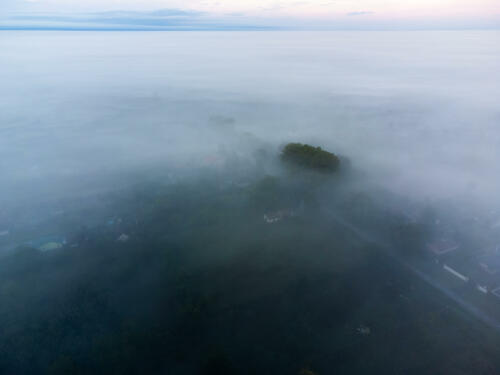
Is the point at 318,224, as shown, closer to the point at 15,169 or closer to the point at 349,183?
the point at 349,183

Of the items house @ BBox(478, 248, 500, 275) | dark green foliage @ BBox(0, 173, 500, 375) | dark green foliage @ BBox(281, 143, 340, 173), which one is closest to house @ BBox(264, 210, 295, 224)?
dark green foliage @ BBox(0, 173, 500, 375)

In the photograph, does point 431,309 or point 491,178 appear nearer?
point 431,309

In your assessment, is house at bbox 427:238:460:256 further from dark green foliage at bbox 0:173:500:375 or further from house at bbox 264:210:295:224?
house at bbox 264:210:295:224

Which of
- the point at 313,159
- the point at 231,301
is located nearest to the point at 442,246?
the point at 313,159

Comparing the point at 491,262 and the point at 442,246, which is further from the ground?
the point at 491,262

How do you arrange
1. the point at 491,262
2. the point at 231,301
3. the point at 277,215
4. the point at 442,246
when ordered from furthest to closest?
the point at 277,215
the point at 442,246
the point at 491,262
the point at 231,301

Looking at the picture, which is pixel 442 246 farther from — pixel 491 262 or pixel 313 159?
pixel 313 159

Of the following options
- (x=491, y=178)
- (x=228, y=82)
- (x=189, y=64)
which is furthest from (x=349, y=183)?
(x=189, y=64)

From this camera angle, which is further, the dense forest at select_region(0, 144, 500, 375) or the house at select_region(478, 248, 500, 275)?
the house at select_region(478, 248, 500, 275)
